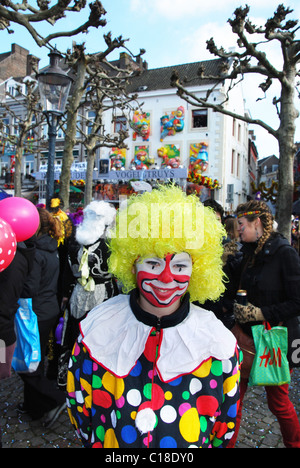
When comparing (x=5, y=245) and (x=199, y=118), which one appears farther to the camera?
(x=199, y=118)

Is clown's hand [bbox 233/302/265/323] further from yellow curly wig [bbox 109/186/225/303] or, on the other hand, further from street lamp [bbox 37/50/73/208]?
street lamp [bbox 37/50/73/208]

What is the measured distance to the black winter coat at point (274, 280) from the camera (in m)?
2.26

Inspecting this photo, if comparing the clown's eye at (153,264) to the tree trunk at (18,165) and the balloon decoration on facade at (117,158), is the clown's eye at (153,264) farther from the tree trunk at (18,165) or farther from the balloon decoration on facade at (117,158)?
the balloon decoration on facade at (117,158)

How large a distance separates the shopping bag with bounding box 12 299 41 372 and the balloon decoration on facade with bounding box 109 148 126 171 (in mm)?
19304

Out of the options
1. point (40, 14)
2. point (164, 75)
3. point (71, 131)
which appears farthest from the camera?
point (164, 75)

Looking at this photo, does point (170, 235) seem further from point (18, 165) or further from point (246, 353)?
point (18, 165)

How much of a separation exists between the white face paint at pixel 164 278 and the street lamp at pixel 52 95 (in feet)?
11.7

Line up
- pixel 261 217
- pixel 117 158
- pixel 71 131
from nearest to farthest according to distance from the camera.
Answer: pixel 261 217
pixel 71 131
pixel 117 158

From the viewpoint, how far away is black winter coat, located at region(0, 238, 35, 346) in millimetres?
2252

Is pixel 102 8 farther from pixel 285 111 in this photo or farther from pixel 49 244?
pixel 49 244

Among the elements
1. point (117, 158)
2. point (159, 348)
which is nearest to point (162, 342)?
point (159, 348)

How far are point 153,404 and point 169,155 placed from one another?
19700mm

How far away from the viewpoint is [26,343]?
2699 mm

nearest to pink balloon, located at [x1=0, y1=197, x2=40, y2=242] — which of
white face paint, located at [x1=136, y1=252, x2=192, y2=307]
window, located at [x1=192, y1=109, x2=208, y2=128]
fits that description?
white face paint, located at [x1=136, y1=252, x2=192, y2=307]
